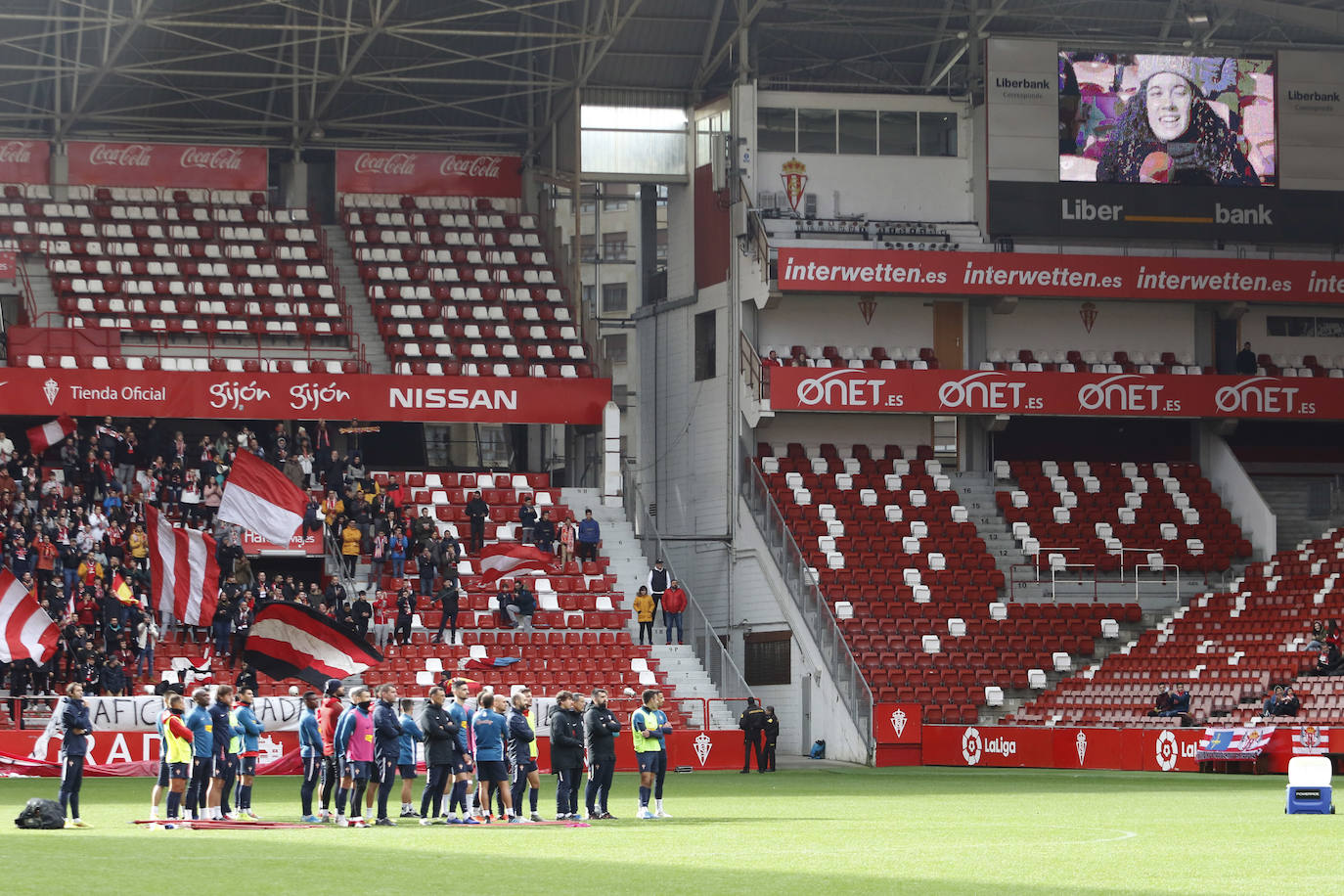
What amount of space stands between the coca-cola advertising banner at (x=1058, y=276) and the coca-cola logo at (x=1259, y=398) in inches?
78.9

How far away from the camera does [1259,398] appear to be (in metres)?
48.3

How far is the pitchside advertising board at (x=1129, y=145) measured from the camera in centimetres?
4809

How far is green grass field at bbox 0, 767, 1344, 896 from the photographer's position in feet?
53.1

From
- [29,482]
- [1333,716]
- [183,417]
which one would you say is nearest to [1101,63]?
[1333,716]

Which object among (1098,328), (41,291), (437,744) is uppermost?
(41,291)

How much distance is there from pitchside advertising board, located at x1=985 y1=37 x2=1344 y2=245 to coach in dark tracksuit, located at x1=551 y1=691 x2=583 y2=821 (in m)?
26.5

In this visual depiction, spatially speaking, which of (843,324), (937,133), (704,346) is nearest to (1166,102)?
(937,133)

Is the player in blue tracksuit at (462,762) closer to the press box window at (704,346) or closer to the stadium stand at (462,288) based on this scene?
the stadium stand at (462,288)

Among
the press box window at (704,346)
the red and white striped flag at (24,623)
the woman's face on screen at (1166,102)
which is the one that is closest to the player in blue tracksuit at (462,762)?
the red and white striped flag at (24,623)

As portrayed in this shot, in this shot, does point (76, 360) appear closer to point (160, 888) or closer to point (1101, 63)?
point (1101, 63)

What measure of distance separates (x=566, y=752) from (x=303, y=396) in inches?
932

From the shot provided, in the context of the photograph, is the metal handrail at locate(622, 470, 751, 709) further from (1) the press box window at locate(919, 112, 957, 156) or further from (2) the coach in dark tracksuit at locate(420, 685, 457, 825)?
(2) the coach in dark tracksuit at locate(420, 685, 457, 825)

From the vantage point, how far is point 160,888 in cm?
1570

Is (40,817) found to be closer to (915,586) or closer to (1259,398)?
(915,586)
